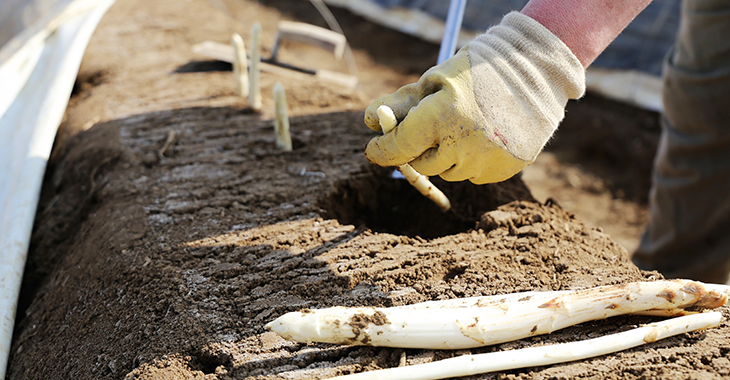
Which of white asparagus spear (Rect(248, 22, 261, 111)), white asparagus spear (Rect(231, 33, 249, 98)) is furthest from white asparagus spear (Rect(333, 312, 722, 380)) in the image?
white asparagus spear (Rect(231, 33, 249, 98))

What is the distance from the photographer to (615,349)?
1299 mm

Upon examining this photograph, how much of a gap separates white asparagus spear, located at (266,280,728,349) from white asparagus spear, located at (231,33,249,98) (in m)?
1.89

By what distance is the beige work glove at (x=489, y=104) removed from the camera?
1440 millimetres

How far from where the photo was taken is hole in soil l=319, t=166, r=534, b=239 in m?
2.14

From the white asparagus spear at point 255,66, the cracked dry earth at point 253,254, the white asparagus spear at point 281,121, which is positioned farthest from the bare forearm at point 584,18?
the white asparagus spear at point 255,66

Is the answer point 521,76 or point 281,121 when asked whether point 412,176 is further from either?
point 281,121

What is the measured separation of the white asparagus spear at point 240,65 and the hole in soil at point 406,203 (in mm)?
1083

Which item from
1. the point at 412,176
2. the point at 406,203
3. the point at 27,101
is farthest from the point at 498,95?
the point at 27,101

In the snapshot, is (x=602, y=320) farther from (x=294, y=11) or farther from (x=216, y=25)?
(x=294, y=11)

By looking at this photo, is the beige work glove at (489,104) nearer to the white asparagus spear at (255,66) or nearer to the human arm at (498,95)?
the human arm at (498,95)

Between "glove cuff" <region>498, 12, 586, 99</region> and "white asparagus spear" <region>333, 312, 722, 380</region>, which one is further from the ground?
"glove cuff" <region>498, 12, 586, 99</region>

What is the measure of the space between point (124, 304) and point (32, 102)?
1764 millimetres

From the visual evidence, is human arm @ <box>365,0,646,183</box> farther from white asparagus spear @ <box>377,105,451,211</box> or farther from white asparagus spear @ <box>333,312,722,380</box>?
white asparagus spear @ <box>333,312,722,380</box>

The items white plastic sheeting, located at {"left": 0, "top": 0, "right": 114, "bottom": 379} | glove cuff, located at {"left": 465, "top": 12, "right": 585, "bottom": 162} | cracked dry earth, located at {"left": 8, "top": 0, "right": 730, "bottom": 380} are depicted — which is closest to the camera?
cracked dry earth, located at {"left": 8, "top": 0, "right": 730, "bottom": 380}
